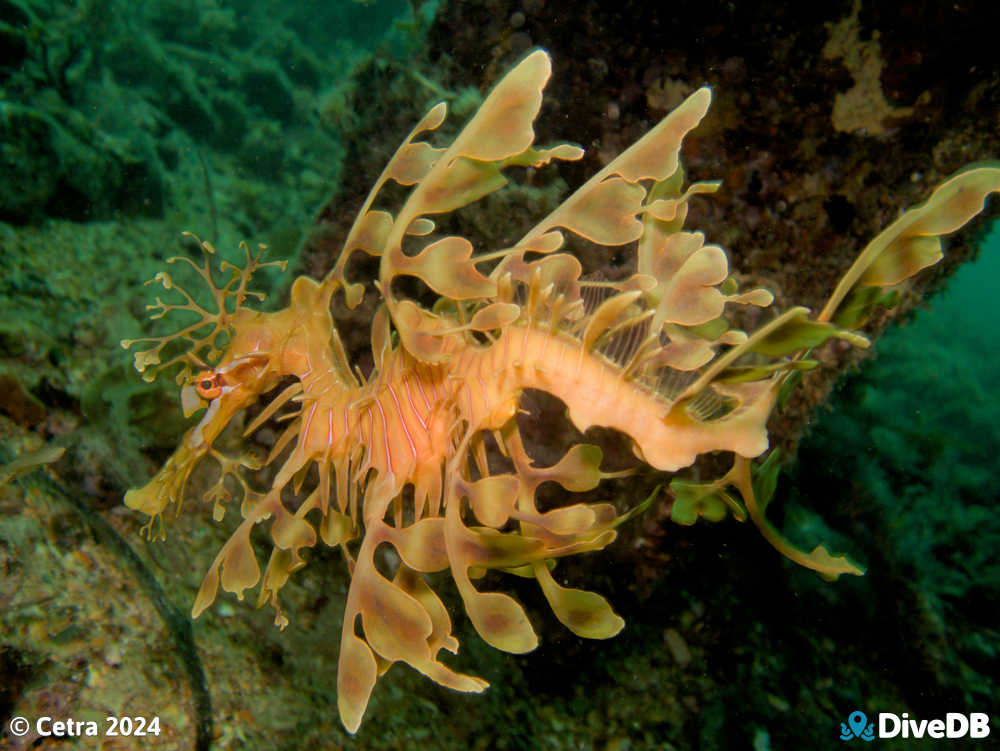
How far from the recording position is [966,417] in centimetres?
843

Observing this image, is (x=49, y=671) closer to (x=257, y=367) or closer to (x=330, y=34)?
(x=257, y=367)

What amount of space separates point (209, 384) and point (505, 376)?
2.73 feet

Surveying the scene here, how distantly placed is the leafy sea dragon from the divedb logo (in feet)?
6.84

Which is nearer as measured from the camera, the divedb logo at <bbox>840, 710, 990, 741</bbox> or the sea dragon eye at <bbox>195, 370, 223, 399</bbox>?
the sea dragon eye at <bbox>195, 370, 223, 399</bbox>

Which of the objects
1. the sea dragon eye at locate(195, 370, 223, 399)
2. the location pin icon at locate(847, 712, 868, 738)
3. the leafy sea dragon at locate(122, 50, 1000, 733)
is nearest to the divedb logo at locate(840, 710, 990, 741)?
the location pin icon at locate(847, 712, 868, 738)

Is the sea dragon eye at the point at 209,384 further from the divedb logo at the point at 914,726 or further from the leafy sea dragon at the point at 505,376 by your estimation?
the divedb logo at the point at 914,726

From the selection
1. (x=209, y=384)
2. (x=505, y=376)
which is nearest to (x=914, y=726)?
(x=505, y=376)

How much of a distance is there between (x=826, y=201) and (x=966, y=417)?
8.86 meters

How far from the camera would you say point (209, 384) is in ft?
4.93

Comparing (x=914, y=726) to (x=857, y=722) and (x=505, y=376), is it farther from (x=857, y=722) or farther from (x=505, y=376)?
(x=505, y=376)

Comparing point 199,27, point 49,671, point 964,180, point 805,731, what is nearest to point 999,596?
point 805,731

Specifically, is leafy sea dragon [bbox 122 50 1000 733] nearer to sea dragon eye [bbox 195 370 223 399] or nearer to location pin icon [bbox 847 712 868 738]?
sea dragon eye [bbox 195 370 223 399]

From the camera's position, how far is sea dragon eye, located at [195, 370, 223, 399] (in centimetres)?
148

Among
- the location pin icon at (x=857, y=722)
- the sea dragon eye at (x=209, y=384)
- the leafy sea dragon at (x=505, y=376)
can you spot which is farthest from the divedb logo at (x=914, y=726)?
the sea dragon eye at (x=209, y=384)
